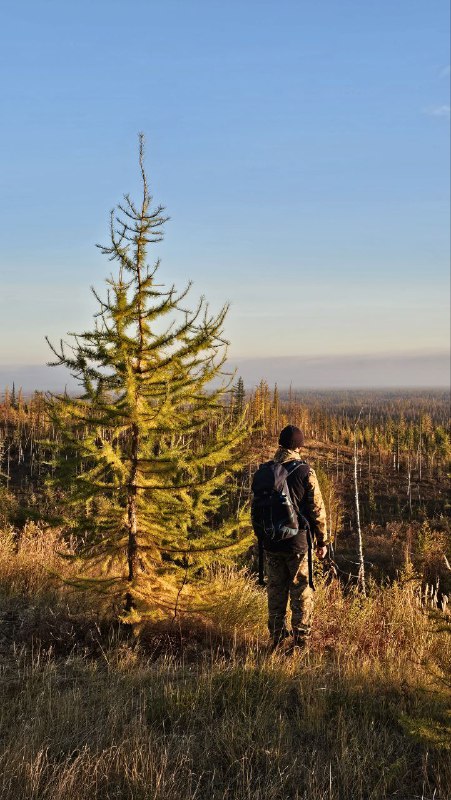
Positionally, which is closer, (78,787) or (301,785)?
(78,787)

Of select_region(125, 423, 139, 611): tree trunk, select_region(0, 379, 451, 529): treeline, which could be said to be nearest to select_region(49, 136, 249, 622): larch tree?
select_region(125, 423, 139, 611): tree trunk

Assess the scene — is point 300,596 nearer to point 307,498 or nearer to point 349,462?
point 307,498

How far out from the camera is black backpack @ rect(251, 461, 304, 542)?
554cm

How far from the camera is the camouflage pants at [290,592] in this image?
5.66 meters

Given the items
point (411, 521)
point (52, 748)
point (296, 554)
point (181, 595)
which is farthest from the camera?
point (411, 521)

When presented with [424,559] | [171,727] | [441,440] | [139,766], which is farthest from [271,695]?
A: [441,440]

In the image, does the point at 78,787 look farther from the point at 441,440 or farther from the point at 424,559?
the point at 441,440

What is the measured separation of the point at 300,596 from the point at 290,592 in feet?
0.43

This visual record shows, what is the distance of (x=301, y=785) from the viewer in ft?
10.8

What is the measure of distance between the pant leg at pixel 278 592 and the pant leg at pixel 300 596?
99mm

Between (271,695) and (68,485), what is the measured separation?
9.14 feet

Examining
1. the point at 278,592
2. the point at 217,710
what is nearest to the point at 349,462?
the point at 278,592

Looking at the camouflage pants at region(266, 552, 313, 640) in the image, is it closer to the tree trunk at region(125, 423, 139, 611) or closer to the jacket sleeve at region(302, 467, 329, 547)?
the jacket sleeve at region(302, 467, 329, 547)

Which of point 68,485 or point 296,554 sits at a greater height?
point 68,485
